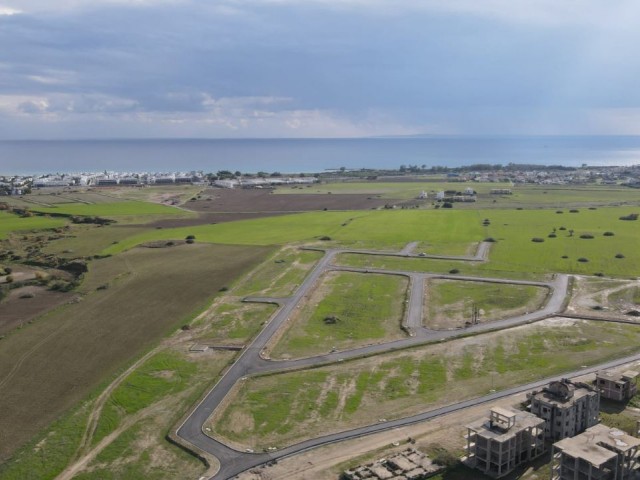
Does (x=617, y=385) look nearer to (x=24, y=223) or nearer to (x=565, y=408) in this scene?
(x=565, y=408)

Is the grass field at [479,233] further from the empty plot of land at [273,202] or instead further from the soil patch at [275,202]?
the empty plot of land at [273,202]

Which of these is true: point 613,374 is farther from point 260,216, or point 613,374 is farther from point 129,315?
point 260,216

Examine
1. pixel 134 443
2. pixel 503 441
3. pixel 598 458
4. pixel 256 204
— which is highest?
pixel 256 204

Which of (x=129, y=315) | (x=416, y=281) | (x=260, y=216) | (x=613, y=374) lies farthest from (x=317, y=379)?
(x=260, y=216)

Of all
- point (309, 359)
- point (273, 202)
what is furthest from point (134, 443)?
point (273, 202)

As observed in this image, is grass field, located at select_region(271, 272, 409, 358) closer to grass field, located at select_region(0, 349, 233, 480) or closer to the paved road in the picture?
the paved road

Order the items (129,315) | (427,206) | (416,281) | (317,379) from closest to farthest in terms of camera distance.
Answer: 1. (317,379)
2. (129,315)
3. (416,281)
4. (427,206)
